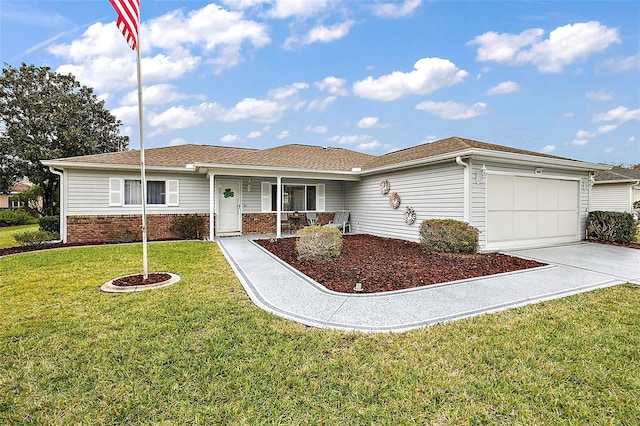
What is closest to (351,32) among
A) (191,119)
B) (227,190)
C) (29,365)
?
(227,190)

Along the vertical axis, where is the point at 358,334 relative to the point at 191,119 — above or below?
below

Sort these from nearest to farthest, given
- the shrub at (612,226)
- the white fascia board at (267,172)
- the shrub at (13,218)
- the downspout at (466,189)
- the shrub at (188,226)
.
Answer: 1. the downspout at (466,189)
2. the shrub at (612,226)
3. the white fascia board at (267,172)
4. the shrub at (188,226)
5. the shrub at (13,218)

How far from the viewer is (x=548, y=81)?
45.5ft

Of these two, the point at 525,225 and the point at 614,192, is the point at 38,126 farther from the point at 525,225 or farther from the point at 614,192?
the point at 614,192

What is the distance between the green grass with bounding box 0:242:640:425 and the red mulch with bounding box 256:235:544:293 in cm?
170

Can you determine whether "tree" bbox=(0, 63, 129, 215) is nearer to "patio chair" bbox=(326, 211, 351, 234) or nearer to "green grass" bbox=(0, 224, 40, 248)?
"green grass" bbox=(0, 224, 40, 248)

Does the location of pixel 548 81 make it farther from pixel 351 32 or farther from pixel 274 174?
pixel 274 174

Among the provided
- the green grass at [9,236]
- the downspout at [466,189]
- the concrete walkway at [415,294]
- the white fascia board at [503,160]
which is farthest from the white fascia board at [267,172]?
the green grass at [9,236]

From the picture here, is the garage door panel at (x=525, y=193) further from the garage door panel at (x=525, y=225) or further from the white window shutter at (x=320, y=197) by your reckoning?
the white window shutter at (x=320, y=197)

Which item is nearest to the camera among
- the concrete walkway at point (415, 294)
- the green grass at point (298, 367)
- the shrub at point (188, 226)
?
the green grass at point (298, 367)

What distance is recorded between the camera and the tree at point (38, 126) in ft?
59.9

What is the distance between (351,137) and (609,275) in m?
20.1

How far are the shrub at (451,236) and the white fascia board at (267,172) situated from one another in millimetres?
5184

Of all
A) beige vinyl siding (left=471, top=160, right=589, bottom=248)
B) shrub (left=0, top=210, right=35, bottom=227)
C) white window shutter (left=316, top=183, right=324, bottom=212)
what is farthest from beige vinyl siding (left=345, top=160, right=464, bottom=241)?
shrub (left=0, top=210, right=35, bottom=227)
